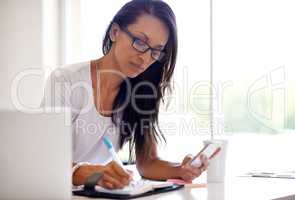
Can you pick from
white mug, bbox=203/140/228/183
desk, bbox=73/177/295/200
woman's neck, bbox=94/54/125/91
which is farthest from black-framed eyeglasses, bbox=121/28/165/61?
desk, bbox=73/177/295/200

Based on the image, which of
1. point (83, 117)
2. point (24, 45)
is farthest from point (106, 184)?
point (24, 45)

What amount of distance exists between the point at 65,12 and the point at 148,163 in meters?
1.96

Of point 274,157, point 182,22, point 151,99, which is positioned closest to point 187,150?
point 274,157

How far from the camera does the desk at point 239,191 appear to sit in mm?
1370

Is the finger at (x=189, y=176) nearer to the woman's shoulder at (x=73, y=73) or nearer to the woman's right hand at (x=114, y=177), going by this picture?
the woman's right hand at (x=114, y=177)

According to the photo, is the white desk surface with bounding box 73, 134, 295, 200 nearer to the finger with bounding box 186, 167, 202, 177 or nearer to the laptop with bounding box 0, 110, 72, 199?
the finger with bounding box 186, 167, 202, 177

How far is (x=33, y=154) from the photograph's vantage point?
1130 mm

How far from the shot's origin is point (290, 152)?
2.82 m

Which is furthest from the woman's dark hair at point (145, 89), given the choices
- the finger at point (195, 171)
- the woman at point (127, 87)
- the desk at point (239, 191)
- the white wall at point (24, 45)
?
the white wall at point (24, 45)

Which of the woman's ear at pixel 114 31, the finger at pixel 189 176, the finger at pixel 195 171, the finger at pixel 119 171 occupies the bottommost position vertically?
the finger at pixel 189 176

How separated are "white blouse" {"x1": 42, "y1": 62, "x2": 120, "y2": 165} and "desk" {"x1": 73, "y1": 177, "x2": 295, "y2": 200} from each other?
492 millimetres

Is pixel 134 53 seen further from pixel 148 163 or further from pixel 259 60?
pixel 259 60

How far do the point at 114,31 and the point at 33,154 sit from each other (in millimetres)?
1064

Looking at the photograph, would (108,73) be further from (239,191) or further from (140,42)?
(239,191)
